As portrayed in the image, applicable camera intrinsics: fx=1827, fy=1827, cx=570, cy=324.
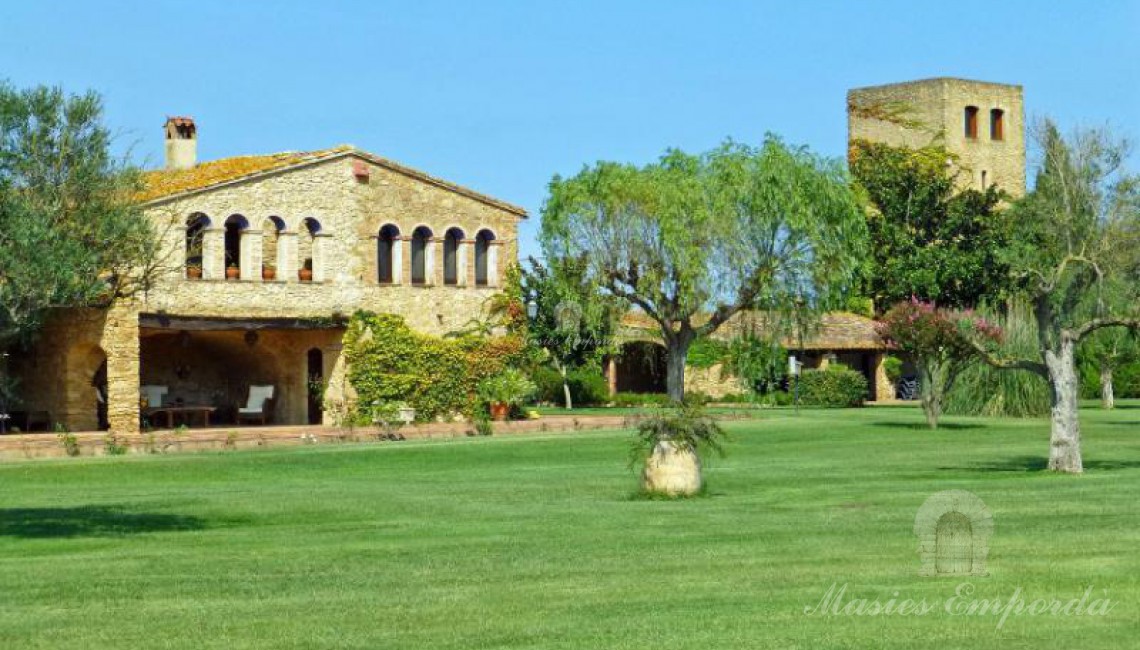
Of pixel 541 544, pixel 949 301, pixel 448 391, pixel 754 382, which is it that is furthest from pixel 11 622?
pixel 949 301

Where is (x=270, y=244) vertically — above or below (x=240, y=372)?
above

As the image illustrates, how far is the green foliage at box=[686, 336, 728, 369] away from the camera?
64375 mm

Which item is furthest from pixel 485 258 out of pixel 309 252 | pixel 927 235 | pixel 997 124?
pixel 997 124

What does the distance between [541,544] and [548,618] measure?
4603mm

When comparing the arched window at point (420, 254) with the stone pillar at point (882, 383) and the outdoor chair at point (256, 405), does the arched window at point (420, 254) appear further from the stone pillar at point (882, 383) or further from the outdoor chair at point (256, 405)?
the stone pillar at point (882, 383)

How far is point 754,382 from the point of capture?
6438 centimetres

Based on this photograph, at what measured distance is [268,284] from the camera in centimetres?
4303

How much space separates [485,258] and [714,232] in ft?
21.1

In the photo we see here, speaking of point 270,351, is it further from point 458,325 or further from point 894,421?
point 894,421

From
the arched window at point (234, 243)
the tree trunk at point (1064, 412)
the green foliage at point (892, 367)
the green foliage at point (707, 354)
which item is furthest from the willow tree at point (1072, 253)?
the green foliage at point (892, 367)

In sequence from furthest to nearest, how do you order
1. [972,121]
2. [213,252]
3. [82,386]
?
[972,121]
[213,252]
[82,386]

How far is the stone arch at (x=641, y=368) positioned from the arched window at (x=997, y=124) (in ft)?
85.0

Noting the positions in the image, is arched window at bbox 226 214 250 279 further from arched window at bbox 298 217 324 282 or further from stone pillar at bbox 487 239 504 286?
stone pillar at bbox 487 239 504 286

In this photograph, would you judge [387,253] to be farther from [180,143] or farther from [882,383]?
[882,383]
